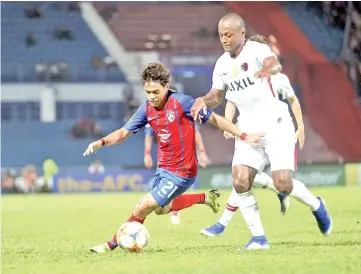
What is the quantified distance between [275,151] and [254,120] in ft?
1.26

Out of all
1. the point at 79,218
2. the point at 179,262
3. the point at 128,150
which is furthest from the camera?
the point at 128,150

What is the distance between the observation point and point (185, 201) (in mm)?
10328

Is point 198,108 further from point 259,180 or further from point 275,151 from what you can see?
point 259,180

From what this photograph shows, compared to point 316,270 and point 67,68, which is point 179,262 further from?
point 67,68

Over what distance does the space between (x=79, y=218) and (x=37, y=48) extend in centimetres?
2017

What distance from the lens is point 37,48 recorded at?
35938 millimetres

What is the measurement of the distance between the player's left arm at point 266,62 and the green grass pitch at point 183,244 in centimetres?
170

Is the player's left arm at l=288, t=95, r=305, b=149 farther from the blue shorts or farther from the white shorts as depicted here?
the blue shorts

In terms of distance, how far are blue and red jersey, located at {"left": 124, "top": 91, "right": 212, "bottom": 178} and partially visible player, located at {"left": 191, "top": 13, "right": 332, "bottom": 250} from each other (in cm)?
26

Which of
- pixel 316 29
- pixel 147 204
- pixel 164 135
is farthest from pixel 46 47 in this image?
pixel 147 204

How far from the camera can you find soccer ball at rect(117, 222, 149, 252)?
873 cm

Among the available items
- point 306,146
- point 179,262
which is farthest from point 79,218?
point 306,146

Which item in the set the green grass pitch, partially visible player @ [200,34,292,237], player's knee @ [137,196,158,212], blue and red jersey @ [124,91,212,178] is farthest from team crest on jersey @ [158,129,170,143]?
the green grass pitch

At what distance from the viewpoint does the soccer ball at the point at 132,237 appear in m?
8.73
